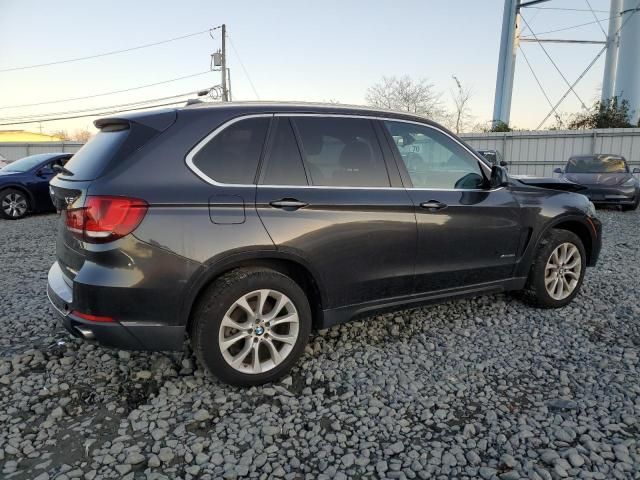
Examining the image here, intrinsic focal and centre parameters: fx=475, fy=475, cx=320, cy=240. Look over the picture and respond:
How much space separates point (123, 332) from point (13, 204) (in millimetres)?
9689

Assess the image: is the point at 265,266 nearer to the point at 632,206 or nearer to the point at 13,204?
the point at 13,204

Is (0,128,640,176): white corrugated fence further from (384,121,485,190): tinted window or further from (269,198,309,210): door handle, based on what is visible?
Answer: (269,198,309,210): door handle

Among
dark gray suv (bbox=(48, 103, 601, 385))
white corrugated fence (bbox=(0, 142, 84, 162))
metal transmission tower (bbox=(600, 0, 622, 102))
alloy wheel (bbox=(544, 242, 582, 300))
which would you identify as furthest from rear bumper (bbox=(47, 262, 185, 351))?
metal transmission tower (bbox=(600, 0, 622, 102))

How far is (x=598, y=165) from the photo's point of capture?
43.0 ft

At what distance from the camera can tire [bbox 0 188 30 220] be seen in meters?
10.3

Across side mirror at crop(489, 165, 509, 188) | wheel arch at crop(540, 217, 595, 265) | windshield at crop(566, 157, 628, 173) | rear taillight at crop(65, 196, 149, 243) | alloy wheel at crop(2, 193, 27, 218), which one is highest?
windshield at crop(566, 157, 628, 173)

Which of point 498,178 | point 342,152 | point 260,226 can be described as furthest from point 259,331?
point 498,178

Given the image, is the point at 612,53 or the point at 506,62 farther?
the point at 612,53

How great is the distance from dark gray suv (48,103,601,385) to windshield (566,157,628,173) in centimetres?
1106

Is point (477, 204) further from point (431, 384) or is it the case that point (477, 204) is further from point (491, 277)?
point (431, 384)

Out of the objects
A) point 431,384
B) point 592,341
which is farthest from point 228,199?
point 592,341

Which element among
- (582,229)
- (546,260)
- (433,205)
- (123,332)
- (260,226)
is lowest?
(123,332)

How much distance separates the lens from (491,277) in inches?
155

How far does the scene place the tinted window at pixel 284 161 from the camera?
9.62 feet
